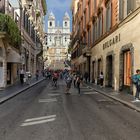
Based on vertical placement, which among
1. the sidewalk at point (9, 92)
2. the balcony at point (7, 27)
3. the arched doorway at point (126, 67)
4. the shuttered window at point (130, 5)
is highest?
the shuttered window at point (130, 5)

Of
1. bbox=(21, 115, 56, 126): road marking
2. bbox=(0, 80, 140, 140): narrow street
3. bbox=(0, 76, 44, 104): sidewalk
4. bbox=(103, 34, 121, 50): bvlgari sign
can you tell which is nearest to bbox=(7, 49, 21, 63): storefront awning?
bbox=(0, 76, 44, 104): sidewalk

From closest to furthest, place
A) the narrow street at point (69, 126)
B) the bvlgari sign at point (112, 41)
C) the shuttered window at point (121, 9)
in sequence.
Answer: the narrow street at point (69, 126), the shuttered window at point (121, 9), the bvlgari sign at point (112, 41)

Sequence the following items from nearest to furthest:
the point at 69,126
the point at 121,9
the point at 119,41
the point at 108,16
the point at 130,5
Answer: the point at 69,126
the point at 130,5
the point at 121,9
the point at 119,41
the point at 108,16

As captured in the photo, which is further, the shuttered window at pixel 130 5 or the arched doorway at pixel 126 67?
the arched doorway at pixel 126 67

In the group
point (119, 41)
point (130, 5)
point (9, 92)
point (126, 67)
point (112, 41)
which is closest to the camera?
point (130, 5)

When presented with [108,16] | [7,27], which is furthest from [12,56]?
[108,16]

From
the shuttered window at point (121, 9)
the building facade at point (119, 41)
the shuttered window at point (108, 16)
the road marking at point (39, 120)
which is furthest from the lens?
the shuttered window at point (108, 16)

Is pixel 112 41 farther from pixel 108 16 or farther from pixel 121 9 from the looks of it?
pixel 108 16

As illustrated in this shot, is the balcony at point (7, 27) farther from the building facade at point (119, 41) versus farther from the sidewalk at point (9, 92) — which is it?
the building facade at point (119, 41)

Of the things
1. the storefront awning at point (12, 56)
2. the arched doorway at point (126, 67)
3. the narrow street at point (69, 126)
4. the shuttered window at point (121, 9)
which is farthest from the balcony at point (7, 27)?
the narrow street at point (69, 126)

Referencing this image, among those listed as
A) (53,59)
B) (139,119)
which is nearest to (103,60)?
Result: (139,119)

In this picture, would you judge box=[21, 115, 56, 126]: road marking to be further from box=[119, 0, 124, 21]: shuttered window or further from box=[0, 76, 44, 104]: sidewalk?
box=[119, 0, 124, 21]: shuttered window

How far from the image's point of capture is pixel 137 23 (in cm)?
2333

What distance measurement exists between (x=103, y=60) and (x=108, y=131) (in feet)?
89.3
